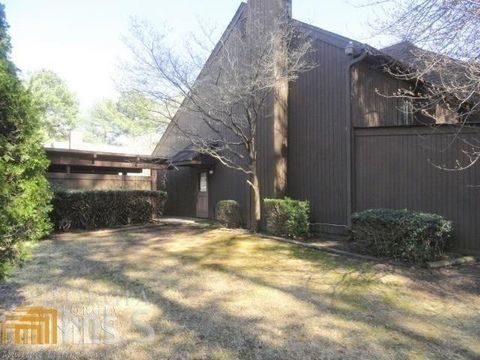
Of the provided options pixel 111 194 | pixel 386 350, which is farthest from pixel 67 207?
pixel 386 350

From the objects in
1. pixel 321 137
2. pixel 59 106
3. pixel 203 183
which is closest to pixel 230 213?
pixel 321 137

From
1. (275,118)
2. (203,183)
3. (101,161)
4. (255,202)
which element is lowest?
(255,202)

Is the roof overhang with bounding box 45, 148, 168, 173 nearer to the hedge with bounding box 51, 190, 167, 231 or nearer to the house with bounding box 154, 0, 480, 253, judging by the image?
the hedge with bounding box 51, 190, 167, 231

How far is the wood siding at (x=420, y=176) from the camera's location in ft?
23.8

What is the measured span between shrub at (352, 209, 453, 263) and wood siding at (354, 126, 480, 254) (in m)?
0.52

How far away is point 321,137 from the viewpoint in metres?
9.96

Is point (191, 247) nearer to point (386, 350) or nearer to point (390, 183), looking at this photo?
point (390, 183)

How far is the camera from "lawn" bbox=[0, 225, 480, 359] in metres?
3.38

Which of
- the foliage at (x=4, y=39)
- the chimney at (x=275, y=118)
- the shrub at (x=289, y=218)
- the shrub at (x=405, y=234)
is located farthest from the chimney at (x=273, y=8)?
the foliage at (x=4, y=39)

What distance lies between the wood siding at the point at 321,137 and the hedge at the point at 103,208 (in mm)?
5001

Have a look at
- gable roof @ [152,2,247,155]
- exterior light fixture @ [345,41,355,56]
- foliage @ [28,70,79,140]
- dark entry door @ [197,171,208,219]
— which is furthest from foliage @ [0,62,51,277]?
foliage @ [28,70,79,140]

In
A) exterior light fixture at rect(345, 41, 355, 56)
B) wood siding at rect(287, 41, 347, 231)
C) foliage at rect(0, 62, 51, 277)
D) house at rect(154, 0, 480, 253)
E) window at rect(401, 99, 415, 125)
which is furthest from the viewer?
→ window at rect(401, 99, 415, 125)

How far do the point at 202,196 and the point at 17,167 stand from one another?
10.8 meters

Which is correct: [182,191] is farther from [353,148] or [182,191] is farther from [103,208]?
[353,148]
